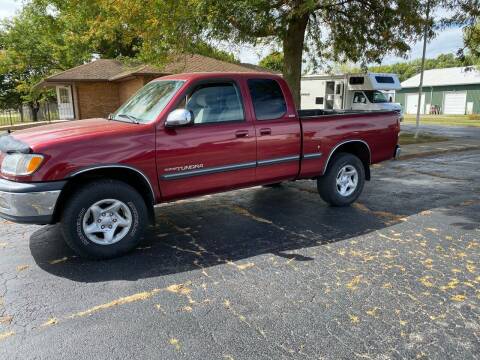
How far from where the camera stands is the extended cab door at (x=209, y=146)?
14.7ft

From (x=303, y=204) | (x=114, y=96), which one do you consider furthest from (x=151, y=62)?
(x=114, y=96)

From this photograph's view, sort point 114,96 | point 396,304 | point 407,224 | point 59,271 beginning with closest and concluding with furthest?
point 396,304 < point 59,271 < point 407,224 < point 114,96

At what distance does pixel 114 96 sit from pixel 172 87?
23.9 meters

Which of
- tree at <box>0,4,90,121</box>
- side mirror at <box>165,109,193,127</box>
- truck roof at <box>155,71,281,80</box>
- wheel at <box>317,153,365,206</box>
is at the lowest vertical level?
wheel at <box>317,153,365,206</box>

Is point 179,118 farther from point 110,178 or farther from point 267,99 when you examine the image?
point 267,99

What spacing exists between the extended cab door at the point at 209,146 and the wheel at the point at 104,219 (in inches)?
16.6

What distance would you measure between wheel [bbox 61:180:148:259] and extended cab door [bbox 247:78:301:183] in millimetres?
1731

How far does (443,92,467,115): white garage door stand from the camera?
44.7 meters

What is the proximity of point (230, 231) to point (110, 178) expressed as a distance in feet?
5.60

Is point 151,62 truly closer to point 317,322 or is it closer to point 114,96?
point 317,322

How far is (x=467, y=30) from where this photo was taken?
12.7 m

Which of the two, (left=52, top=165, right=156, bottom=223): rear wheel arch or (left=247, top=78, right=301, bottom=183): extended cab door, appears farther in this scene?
(left=247, top=78, right=301, bottom=183): extended cab door

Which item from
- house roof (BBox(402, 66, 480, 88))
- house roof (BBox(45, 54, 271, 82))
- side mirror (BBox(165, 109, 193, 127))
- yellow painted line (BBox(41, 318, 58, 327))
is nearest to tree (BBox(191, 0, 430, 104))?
side mirror (BBox(165, 109, 193, 127))

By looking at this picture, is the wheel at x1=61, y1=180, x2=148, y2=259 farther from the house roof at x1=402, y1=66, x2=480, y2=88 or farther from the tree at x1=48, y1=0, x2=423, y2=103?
the house roof at x1=402, y1=66, x2=480, y2=88
